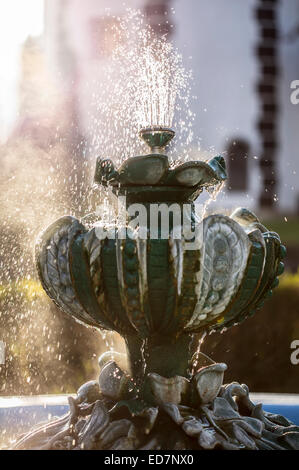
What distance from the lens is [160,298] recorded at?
3.47 metres

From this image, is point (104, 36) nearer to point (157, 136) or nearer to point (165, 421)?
point (157, 136)

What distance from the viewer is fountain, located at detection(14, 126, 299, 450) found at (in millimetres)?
3434

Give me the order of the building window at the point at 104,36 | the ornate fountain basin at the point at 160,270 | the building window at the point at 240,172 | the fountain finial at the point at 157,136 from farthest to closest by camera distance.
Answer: the building window at the point at 240,172 < the building window at the point at 104,36 < the fountain finial at the point at 157,136 < the ornate fountain basin at the point at 160,270

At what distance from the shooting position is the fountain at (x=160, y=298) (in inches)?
135

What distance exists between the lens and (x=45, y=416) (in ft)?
16.0

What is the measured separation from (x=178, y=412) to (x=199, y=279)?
1.94 ft

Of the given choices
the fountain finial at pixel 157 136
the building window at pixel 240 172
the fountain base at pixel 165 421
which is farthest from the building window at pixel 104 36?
the building window at pixel 240 172

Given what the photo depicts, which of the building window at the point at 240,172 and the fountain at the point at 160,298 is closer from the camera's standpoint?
the fountain at the point at 160,298

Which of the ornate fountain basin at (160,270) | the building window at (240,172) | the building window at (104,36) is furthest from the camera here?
the building window at (240,172)

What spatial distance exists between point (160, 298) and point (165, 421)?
545mm

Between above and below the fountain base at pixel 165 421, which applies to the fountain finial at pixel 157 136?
above

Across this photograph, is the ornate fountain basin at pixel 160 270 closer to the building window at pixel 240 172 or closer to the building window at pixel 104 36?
the building window at pixel 104 36

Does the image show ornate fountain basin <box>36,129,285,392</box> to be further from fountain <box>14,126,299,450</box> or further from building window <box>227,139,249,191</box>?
building window <box>227,139,249,191</box>
